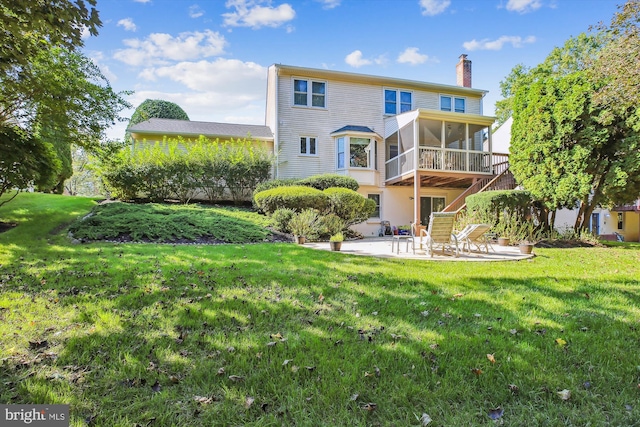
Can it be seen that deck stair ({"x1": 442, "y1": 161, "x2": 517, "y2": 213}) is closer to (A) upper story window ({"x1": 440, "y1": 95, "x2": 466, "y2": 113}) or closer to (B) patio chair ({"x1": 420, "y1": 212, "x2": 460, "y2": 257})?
(A) upper story window ({"x1": 440, "y1": 95, "x2": 466, "y2": 113})

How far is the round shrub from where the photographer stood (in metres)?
11.6

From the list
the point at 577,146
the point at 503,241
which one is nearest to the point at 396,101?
the point at 577,146

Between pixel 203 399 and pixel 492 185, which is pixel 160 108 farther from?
pixel 203 399

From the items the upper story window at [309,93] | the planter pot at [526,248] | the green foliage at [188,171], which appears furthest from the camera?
the upper story window at [309,93]

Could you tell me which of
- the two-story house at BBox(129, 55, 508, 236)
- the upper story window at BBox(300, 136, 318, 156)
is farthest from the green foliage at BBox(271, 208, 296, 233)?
the upper story window at BBox(300, 136, 318, 156)

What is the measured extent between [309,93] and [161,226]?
10.6m

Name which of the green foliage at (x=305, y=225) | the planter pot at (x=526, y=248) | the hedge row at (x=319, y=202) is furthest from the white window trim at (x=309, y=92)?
the planter pot at (x=526, y=248)

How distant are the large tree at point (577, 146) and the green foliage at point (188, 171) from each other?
424 inches

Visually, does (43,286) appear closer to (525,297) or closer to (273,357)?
(273,357)

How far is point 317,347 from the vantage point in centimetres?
261

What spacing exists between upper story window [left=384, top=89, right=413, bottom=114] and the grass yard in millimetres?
14222

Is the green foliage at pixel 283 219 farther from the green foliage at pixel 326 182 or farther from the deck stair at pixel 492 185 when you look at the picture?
the deck stair at pixel 492 185

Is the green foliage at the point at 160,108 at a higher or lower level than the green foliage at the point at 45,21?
higher

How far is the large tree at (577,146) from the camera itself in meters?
9.30
